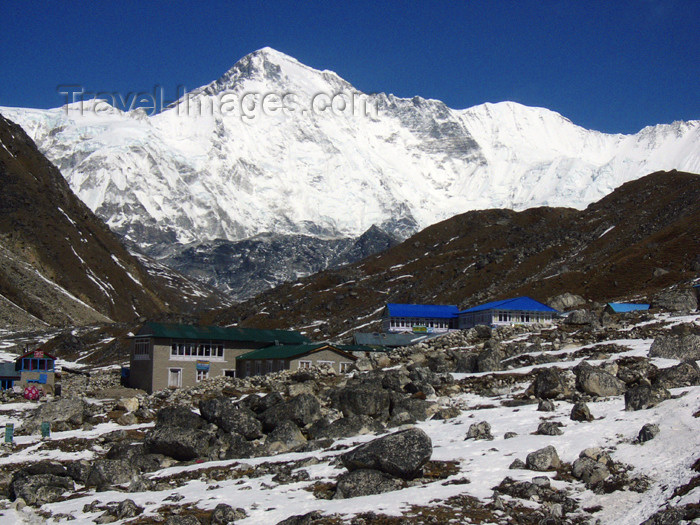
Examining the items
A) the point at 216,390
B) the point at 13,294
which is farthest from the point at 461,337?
the point at 13,294

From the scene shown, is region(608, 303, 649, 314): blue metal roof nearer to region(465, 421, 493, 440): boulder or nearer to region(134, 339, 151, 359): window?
region(134, 339, 151, 359): window

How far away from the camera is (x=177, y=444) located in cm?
3691

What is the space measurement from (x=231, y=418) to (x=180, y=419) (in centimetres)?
346

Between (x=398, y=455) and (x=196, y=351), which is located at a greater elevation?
(x=196, y=351)

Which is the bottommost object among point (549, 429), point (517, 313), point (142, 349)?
point (549, 429)

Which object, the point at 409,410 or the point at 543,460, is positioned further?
the point at 409,410

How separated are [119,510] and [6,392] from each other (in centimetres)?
4676

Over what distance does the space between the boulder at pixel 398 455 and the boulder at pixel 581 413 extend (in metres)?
8.15

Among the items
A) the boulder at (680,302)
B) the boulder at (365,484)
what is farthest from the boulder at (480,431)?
the boulder at (680,302)

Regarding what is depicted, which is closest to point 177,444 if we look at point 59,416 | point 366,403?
point 366,403

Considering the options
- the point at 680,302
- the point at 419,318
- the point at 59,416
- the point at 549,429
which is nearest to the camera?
the point at 549,429

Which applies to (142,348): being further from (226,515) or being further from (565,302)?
(565,302)

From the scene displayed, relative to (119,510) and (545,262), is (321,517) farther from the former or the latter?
(545,262)

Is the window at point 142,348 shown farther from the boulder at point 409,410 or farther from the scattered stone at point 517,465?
the scattered stone at point 517,465
